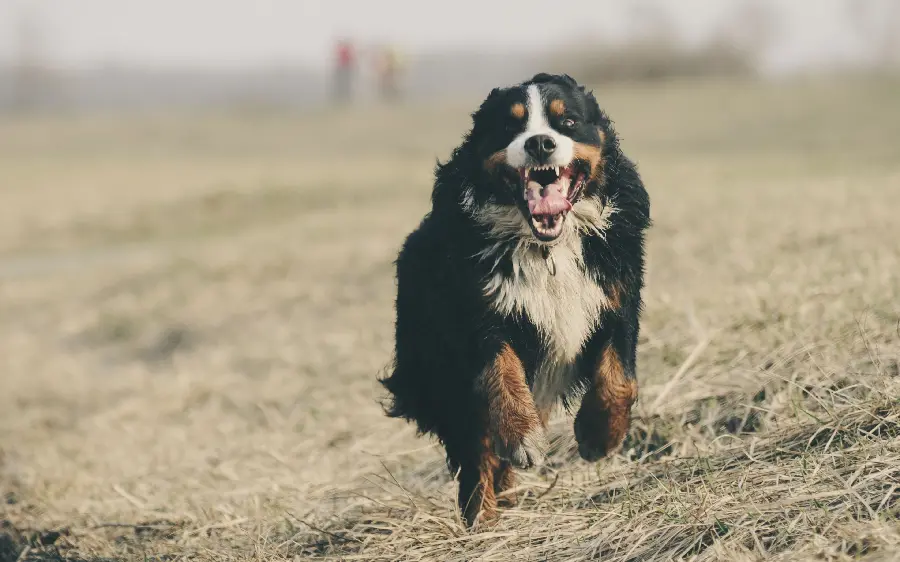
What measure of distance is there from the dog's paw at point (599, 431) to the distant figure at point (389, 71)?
1554 inches

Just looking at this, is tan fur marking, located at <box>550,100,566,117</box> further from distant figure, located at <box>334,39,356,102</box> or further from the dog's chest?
distant figure, located at <box>334,39,356,102</box>

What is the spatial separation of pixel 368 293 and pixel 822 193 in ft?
14.5

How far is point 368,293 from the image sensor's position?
11.0 meters

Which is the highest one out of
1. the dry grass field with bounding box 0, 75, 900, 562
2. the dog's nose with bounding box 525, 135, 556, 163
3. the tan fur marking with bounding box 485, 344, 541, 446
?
the dog's nose with bounding box 525, 135, 556, 163

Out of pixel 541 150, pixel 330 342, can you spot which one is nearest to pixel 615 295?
pixel 541 150

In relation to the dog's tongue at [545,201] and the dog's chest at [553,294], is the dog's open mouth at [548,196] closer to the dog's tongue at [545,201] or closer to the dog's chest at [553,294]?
the dog's tongue at [545,201]

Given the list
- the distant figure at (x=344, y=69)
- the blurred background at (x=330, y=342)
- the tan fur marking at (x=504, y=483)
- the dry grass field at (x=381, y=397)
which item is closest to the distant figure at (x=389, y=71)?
the distant figure at (x=344, y=69)

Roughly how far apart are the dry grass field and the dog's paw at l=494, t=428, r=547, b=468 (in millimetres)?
288

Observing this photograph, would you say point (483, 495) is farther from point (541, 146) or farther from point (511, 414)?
point (541, 146)

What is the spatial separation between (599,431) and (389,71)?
4084 cm

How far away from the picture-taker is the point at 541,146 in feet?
12.4

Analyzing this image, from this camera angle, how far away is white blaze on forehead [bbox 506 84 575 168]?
12.5 feet

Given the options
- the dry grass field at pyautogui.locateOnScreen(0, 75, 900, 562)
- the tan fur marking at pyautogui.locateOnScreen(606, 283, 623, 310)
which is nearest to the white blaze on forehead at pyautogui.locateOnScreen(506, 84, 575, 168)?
the tan fur marking at pyautogui.locateOnScreen(606, 283, 623, 310)

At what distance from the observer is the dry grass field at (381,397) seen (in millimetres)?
3891
